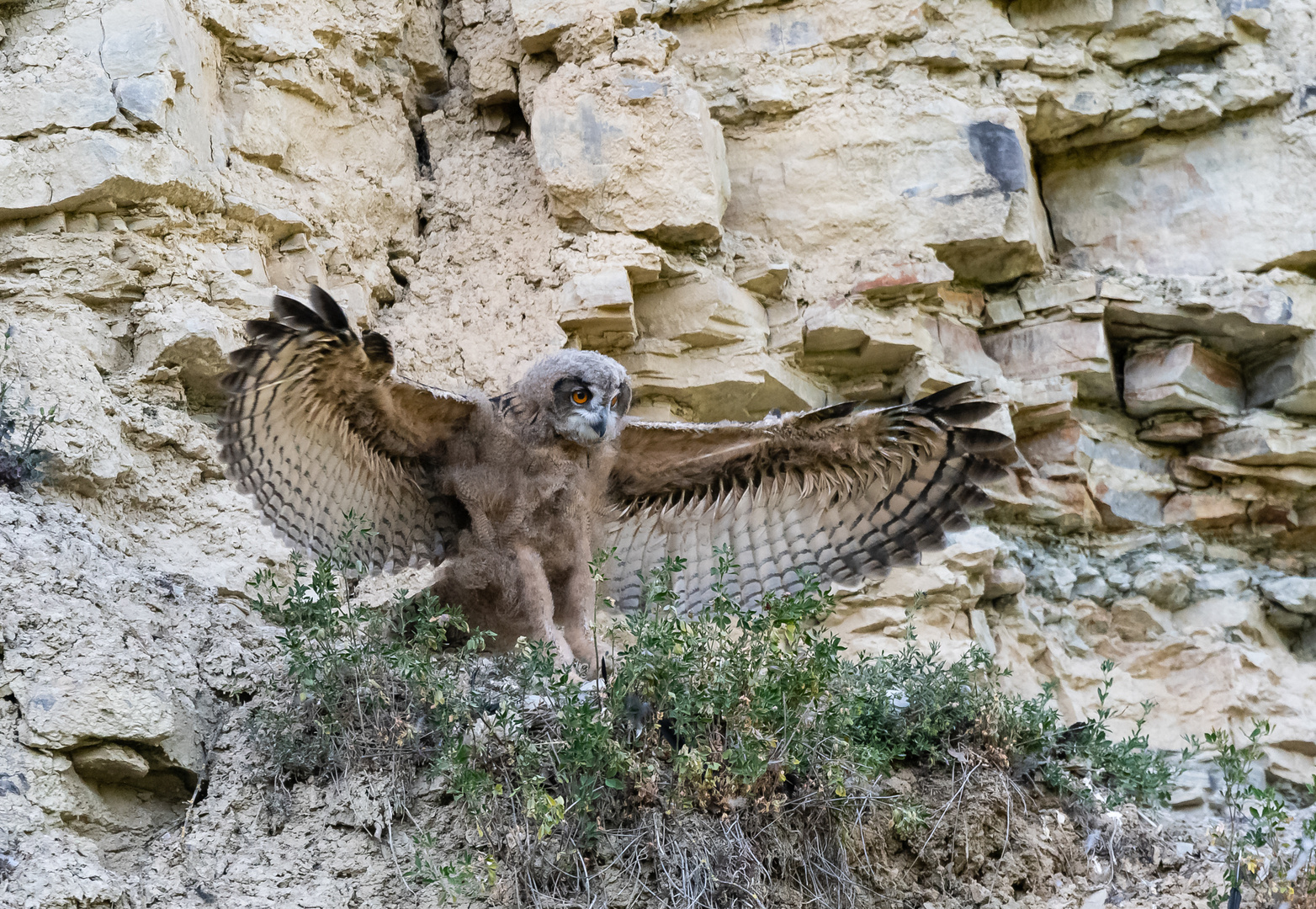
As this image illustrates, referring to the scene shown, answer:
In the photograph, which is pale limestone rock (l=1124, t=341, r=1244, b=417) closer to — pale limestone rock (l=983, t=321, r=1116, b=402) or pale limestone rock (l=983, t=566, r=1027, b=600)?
pale limestone rock (l=983, t=321, r=1116, b=402)

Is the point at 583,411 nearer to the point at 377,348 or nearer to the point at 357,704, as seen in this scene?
the point at 377,348

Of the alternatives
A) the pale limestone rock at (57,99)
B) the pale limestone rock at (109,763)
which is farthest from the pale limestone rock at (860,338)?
the pale limestone rock at (109,763)

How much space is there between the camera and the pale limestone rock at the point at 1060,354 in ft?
21.9

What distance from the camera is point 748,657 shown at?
3719mm

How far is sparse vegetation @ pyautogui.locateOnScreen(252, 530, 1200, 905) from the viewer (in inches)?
133

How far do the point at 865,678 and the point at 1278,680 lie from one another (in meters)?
3.18

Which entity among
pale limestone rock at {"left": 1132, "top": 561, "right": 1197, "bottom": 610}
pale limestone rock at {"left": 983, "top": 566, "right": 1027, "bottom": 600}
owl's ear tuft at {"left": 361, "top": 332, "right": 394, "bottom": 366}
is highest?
owl's ear tuft at {"left": 361, "top": 332, "right": 394, "bottom": 366}

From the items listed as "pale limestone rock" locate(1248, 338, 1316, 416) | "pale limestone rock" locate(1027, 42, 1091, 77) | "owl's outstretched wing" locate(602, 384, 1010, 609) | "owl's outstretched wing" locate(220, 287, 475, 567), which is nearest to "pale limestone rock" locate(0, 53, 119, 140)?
"owl's outstretched wing" locate(220, 287, 475, 567)

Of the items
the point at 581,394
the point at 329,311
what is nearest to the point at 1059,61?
the point at 581,394

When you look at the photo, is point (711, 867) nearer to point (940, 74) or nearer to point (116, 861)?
point (116, 861)

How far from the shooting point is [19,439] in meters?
4.34

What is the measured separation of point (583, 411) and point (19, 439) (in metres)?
2.03

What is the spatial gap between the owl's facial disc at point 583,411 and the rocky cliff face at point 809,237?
155 cm

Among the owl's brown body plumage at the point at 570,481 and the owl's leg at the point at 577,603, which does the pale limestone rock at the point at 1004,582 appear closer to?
the owl's brown body plumage at the point at 570,481
